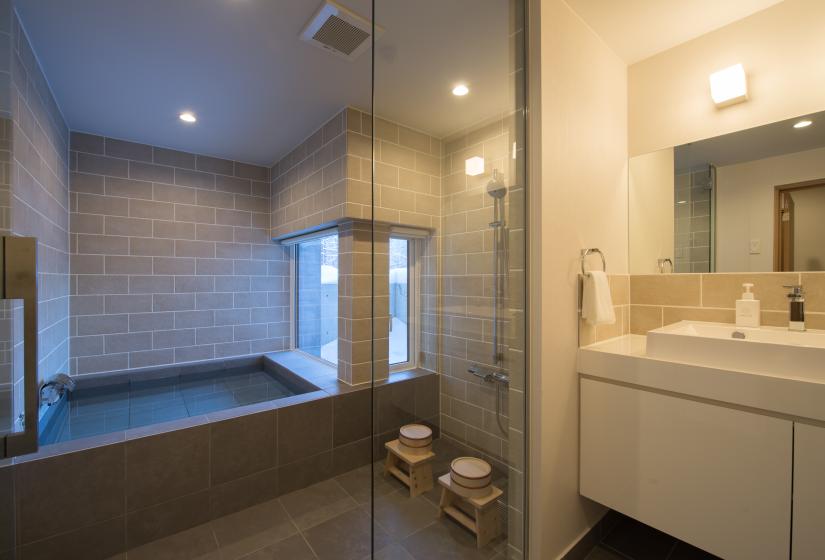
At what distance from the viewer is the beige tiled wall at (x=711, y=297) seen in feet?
4.88

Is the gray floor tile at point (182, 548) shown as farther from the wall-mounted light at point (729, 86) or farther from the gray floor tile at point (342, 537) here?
the wall-mounted light at point (729, 86)

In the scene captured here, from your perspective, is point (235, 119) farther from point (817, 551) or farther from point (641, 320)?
point (817, 551)

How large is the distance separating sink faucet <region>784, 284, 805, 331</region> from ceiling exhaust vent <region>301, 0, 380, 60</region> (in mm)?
2288

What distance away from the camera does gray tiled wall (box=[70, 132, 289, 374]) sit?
9.76 feet

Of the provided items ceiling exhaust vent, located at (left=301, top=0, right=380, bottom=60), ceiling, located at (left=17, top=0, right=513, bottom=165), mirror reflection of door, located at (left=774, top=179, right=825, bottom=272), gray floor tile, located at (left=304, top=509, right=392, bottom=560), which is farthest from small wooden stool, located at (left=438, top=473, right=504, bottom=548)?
ceiling exhaust vent, located at (left=301, top=0, right=380, bottom=60)

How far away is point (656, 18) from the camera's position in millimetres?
1612

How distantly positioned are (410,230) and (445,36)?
87 cm

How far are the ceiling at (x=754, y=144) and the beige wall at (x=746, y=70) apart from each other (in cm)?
4

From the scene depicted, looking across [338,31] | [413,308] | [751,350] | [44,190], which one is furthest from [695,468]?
[44,190]

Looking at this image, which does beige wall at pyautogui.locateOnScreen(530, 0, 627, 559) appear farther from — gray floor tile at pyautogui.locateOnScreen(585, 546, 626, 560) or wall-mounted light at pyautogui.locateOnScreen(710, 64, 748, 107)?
wall-mounted light at pyautogui.locateOnScreen(710, 64, 748, 107)

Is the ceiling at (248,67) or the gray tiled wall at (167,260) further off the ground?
the ceiling at (248,67)

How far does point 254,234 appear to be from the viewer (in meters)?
3.78

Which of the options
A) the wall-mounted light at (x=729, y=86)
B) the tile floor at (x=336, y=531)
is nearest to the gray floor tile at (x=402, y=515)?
the tile floor at (x=336, y=531)

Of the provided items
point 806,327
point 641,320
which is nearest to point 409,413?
point 641,320
